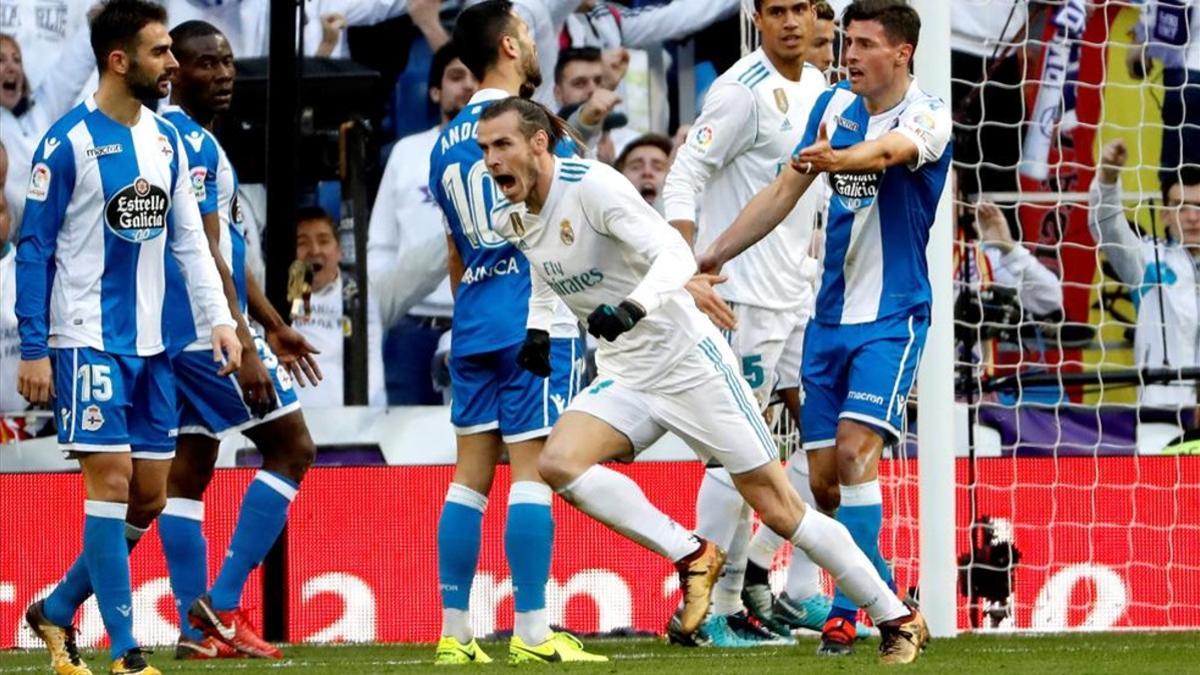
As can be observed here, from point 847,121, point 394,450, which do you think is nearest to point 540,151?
point 847,121

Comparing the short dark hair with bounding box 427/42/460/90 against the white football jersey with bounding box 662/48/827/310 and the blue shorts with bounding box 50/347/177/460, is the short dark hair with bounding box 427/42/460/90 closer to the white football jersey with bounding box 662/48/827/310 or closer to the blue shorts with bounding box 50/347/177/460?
the white football jersey with bounding box 662/48/827/310

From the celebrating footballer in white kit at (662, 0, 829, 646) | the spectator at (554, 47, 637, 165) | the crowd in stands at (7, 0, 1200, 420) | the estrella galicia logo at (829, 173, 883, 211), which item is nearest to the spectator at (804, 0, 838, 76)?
the celebrating footballer in white kit at (662, 0, 829, 646)

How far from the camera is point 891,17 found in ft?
21.9

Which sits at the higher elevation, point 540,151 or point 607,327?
point 540,151

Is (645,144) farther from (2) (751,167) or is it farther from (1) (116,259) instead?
(1) (116,259)

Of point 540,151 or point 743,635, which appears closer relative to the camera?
point 540,151

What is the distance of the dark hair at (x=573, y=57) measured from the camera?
1089cm

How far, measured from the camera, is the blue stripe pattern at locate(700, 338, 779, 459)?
6.25 m

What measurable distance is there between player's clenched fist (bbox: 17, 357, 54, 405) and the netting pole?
10.4ft

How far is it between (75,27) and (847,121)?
205 inches

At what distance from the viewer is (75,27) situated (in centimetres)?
1064

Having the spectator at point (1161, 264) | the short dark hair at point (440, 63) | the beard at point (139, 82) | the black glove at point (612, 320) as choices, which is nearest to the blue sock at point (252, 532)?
the beard at point (139, 82)

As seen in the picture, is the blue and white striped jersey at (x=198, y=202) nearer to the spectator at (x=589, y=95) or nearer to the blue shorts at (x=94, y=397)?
the blue shorts at (x=94, y=397)

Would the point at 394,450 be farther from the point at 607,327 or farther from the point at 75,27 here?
the point at 607,327
